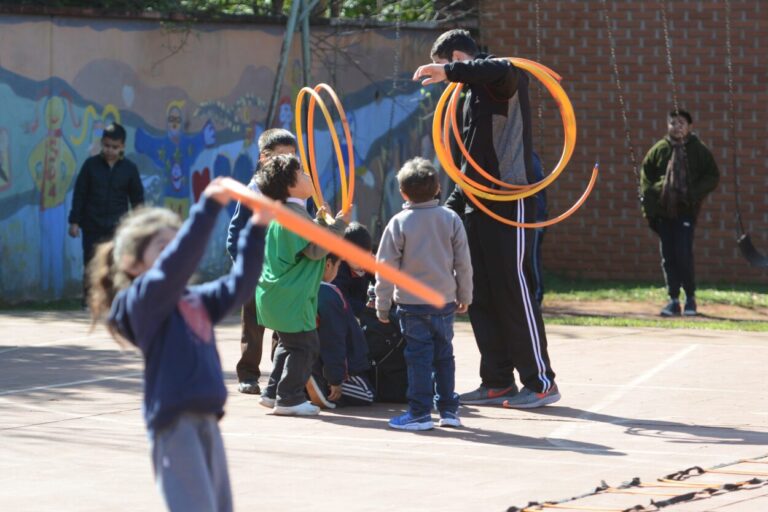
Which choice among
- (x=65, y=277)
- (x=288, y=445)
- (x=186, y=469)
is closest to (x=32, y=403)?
(x=288, y=445)

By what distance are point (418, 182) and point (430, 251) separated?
413 mm

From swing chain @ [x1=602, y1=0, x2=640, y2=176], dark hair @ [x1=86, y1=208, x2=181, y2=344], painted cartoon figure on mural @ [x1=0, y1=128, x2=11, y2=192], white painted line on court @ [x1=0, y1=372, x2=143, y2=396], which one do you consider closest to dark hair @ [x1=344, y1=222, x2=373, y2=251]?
white painted line on court @ [x1=0, y1=372, x2=143, y2=396]

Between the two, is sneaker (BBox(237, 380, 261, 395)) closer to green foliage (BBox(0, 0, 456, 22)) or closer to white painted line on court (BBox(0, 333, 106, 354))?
white painted line on court (BBox(0, 333, 106, 354))

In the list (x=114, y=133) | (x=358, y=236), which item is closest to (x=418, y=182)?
(x=358, y=236)

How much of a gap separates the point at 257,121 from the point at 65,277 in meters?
3.11

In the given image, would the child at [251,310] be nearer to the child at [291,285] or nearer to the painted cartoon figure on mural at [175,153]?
the child at [291,285]

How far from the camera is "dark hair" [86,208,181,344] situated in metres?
4.45

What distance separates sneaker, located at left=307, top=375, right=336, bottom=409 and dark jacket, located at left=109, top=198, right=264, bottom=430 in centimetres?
441

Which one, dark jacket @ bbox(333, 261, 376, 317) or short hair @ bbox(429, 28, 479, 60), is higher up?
short hair @ bbox(429, 28, 479, 60)

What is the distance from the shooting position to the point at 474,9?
18234 millimetres

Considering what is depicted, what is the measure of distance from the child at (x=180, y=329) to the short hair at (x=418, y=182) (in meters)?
3.77

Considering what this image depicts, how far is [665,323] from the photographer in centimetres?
1378

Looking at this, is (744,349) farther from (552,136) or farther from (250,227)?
(250,227)

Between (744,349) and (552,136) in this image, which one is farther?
(552,136)
